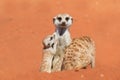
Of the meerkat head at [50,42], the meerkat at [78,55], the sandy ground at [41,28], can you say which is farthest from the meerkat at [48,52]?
the sandy ground at [41,28]

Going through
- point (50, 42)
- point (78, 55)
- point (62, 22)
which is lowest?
point (78, 55)

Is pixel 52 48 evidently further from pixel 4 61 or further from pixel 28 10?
pixel 28 10

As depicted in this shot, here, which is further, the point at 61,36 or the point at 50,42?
the point at 61,36

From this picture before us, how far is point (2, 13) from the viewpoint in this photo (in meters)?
6.95

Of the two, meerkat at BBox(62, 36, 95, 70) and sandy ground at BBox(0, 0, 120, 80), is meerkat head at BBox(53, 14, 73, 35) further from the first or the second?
sandy ground at BBox(0, 0, 120, 80)

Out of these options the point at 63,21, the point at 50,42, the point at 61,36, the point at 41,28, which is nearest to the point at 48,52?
the point at 50,42

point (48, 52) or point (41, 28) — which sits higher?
point (41, 28)

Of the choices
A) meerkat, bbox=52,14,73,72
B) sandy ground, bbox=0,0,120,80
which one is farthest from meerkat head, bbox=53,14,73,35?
sandy ground, bbox=0,0,120,80

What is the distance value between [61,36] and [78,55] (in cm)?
23

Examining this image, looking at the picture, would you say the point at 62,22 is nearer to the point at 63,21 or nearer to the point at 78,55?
the point at 63,21

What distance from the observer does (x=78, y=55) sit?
4.55 metres

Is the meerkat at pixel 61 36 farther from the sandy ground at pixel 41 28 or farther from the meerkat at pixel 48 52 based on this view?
the sandy ground at pixel 41 28

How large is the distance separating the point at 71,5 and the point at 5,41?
1246mm

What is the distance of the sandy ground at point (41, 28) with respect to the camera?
18.2ft
